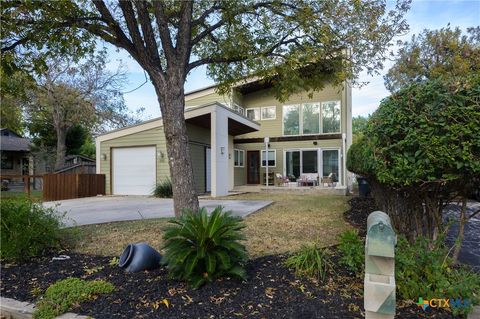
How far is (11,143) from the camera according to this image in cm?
2941

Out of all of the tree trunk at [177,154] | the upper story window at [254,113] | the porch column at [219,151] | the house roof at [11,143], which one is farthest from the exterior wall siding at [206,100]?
the house roof at [11,143]

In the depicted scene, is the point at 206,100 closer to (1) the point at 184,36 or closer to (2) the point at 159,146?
(2) the point at 159,146

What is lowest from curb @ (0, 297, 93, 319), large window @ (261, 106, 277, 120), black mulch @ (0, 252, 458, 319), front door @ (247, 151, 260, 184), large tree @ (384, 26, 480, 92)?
curb @ (0, 297, 93, 319)

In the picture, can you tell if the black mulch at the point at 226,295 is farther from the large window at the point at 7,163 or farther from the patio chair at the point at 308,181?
the large window at the point at 7,163

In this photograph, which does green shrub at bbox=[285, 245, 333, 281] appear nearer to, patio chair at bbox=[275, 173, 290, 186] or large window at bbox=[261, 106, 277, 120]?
patio chair at bbox=[275, 173, 290, 186]

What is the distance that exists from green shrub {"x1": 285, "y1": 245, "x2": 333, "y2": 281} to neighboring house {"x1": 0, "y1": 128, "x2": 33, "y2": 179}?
30.9 m

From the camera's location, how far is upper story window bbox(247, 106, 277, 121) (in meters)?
20.8

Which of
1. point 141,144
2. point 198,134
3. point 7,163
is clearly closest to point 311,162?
point 198,134

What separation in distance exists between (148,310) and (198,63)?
4.59 m

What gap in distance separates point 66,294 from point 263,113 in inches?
732

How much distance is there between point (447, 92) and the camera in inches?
126

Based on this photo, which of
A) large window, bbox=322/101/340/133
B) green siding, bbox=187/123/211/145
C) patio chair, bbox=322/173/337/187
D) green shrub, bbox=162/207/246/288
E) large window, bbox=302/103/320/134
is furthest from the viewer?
large window, bbox=302/103/320/134

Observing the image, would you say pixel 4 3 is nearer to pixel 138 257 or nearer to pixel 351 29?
pixel 138 257

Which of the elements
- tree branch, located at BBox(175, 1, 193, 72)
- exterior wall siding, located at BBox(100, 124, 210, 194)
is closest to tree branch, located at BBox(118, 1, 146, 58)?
tree branch, located at BBox(175, 1, 193, 72)
